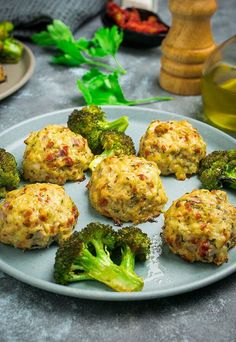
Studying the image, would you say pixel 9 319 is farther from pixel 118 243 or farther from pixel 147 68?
pixel 147 68

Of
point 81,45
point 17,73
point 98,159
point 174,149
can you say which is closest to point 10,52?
point 17,73

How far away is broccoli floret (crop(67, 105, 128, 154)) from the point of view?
87.7 inches

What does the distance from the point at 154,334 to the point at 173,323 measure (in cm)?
7

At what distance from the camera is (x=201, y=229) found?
5.44 ft

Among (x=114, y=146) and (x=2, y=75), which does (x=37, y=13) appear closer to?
(x=2, y=75)

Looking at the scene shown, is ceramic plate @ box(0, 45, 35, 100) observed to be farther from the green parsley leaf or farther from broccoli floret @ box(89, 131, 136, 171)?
broccoli floret @ box(89, 131, 136, 171)

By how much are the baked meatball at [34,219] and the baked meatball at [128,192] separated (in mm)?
145

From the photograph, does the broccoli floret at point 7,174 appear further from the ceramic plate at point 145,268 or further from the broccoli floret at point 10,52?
the broccoli floret at point 10,52

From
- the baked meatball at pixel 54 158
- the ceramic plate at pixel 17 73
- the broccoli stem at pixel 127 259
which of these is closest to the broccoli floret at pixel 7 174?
the baked meatball at pixel 54 158

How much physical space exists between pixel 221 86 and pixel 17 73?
3.69ft

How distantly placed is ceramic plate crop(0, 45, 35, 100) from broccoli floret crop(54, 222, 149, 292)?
1192 mm

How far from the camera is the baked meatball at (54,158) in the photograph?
79.4 inches

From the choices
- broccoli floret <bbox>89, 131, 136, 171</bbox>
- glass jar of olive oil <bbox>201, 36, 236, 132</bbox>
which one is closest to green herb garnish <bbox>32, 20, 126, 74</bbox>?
glass jar of olive oil <bbox>201, 36, 236, 132</bbox>

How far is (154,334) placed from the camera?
1530 millimetres
